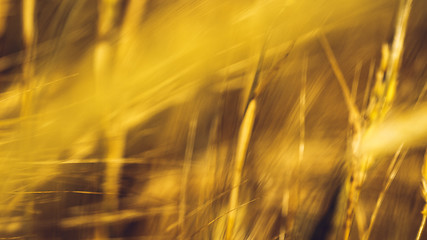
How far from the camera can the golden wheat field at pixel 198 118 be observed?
1.54ft

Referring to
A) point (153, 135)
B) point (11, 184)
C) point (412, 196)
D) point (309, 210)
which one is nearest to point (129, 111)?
point (153, 135)

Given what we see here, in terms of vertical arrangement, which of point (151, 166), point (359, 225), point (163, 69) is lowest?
point (359, 225)

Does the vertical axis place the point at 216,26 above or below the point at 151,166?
above

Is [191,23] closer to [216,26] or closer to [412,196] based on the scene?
[216,26]

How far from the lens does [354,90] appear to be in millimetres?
538

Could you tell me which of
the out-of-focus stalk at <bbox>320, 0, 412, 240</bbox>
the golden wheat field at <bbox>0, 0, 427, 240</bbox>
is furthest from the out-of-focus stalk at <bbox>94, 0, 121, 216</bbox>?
the out-of-focus stalk at <bbox>320, 0, 412, 240</bbox>

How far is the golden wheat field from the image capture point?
47 centimetres

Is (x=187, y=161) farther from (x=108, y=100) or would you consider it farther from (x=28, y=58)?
(x=28, y=58)

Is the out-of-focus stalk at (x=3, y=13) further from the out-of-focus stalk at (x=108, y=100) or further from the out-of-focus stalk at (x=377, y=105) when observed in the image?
the out-of-focus stalk at (x=377, y=105)

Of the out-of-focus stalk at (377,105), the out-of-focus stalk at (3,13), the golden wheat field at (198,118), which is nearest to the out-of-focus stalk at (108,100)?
the golden wheat field at (198,118)

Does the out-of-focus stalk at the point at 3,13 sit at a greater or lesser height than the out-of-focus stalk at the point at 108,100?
greater

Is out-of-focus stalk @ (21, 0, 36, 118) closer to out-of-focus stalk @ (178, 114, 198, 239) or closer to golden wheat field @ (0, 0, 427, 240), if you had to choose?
golden wheat field @ (0, 0, 427, 240)

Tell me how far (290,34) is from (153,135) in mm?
223

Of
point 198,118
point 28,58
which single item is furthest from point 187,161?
point 28,58
